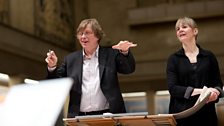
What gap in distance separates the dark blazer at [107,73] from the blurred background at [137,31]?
1068 cm

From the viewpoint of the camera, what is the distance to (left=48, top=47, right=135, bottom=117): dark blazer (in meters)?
4.33

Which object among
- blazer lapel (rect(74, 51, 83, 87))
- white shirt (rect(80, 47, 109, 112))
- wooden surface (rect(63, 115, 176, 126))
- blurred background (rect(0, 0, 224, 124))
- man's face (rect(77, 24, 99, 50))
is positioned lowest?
wooden surface (rect(63, 115, 176, 126))

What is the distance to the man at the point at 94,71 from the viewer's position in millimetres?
4309

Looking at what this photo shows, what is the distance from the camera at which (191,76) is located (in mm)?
4406

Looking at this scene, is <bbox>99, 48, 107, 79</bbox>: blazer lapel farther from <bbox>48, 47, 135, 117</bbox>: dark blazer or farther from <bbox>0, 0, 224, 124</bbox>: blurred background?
<bbox>0, 0, 224, 124</bbox>: blurred background

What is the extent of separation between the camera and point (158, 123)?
3807mm

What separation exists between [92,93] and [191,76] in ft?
3.31

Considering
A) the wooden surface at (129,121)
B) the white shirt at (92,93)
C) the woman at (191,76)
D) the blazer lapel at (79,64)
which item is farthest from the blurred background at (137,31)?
the wooden surface at (129,121)

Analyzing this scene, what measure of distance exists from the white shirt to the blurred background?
10.8 metres

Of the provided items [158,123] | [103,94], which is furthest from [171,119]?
[103,94]

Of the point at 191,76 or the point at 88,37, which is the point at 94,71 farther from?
the point at 191,76

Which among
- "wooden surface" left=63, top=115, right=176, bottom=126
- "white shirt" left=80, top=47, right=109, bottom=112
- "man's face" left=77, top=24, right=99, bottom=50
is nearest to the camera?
"wooden surface" left=63, top=115, right=176, bottom=126

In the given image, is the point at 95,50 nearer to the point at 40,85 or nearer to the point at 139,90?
the point at 40,85

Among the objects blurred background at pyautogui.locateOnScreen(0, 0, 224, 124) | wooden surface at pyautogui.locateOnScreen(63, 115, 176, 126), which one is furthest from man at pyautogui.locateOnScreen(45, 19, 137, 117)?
blurred background at pyautogui.locateOnScreen(0, 0, 224, 124)
